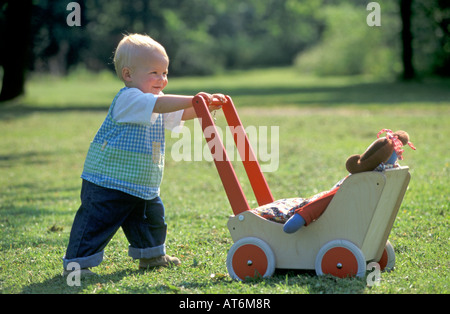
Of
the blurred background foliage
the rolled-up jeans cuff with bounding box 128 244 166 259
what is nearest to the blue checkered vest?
the rolled-up jeans cuff with bounding box 128 244 166 259

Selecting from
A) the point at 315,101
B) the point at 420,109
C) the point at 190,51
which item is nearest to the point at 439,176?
the point at 420,109

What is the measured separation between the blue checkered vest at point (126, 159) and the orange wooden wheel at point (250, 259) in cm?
72

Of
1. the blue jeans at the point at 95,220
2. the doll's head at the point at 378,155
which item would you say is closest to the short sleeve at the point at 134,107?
the blue jeans at the point at 95,220

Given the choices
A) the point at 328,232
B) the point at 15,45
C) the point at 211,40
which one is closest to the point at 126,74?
the point at 328,232

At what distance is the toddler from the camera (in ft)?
13.3

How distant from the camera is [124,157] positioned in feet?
13.3

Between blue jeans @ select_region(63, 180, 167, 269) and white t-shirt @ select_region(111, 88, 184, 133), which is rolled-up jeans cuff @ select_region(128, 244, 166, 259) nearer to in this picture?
blue jeans @ select_region(63, 180, 167, 269)

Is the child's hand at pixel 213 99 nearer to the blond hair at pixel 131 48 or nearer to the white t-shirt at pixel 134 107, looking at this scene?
the white t-shirt at pixel 134 107

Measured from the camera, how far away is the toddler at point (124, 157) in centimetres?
404

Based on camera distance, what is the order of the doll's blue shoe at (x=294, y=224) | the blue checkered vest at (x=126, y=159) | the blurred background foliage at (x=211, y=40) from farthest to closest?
1. the blurred background foliage at (x=211, y=40)
2. the blue checkered vest at (x=126, y=159)
3. the doll's blue shoe at (x=294, y=224)

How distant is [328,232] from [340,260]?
0.18 m

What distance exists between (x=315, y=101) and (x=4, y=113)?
374 inches

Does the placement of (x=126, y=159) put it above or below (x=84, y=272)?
above

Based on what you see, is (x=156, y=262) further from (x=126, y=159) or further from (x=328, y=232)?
(x=328, y=232)
